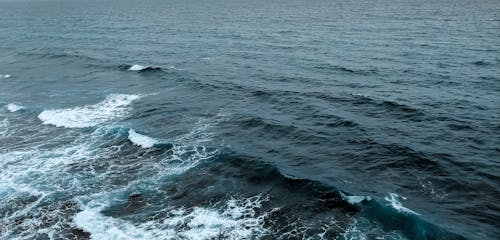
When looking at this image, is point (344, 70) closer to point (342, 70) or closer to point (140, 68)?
point (342, 70)

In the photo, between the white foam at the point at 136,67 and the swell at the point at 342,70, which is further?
the white foam at the point at 136,67

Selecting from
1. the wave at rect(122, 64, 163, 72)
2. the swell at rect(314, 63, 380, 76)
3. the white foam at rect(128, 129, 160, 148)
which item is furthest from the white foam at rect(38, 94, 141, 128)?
the swell at rect(314, 63, 380, 76)

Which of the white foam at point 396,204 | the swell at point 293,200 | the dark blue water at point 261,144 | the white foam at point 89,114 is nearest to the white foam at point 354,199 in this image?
the swell at point 293,200

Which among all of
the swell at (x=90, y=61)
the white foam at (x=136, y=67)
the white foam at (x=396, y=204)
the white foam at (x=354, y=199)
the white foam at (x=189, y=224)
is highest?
the white foam at (x=396, y=204)

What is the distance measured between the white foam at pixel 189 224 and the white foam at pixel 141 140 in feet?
34.9

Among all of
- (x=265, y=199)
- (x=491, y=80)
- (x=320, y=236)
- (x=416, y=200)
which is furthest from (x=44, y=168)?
(x=491, y=80)

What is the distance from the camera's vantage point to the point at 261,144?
3884 cm

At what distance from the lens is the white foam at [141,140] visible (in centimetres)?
3972

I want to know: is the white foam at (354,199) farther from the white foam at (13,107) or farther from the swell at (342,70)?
the white foam at (13,107)

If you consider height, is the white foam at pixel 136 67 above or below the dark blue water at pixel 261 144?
below

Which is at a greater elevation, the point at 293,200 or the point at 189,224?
the point at 293,200

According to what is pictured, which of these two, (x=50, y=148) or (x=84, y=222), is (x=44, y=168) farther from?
(x=84, y=222)

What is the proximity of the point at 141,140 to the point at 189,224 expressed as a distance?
1523 centimetres

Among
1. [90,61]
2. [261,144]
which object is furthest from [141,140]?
[90,61]
